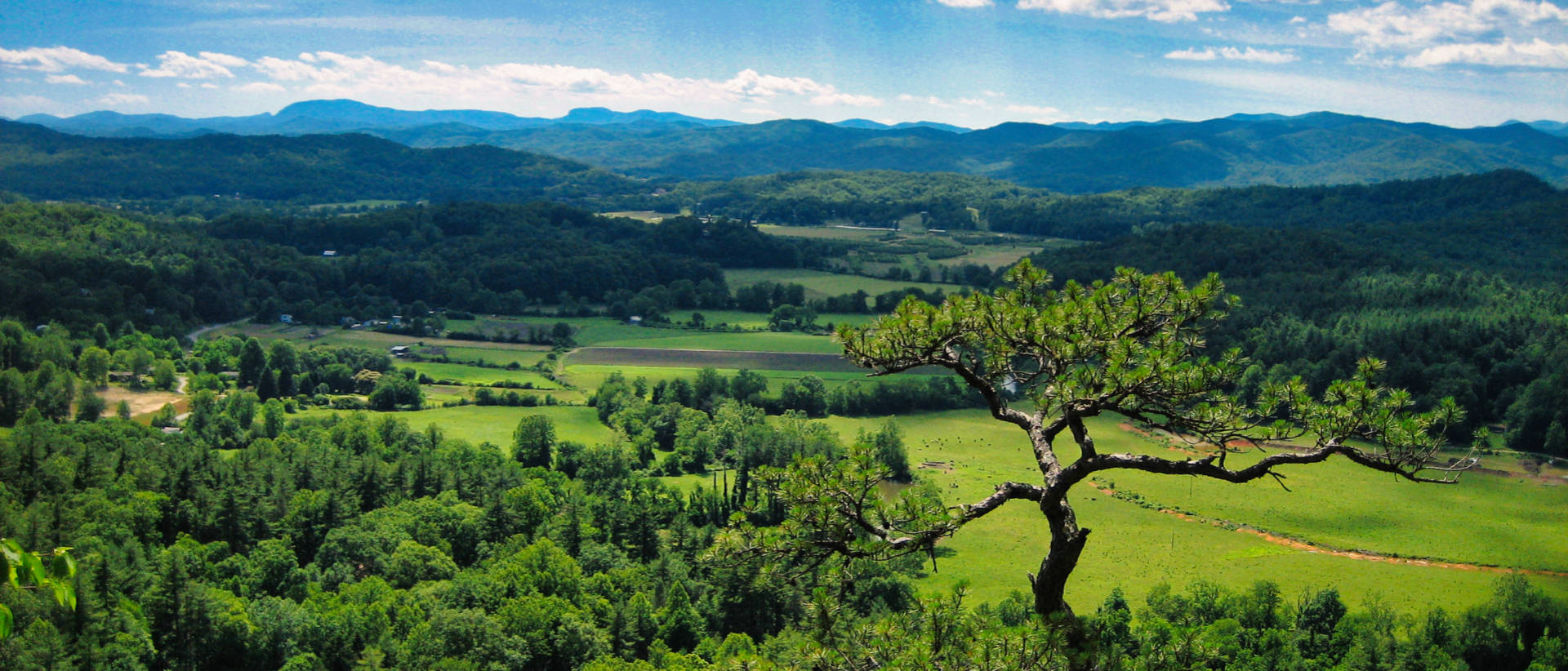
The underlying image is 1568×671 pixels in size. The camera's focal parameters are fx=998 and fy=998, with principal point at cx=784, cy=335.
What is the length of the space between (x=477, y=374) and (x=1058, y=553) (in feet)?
307

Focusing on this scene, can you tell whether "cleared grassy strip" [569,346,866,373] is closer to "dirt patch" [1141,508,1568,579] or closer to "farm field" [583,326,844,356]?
"farm field" [583,326,844,356]

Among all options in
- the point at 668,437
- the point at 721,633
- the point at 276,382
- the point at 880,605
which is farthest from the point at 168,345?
the point at 880,605

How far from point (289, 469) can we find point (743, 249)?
121m

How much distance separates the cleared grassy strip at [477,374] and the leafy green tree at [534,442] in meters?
20.5

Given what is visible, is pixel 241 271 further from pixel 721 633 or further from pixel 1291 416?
pixel 1291 416

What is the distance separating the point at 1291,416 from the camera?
1012 cm

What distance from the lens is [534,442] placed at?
70.9m

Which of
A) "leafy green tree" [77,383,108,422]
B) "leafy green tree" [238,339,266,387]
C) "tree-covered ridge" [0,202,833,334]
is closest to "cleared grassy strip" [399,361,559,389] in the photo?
"leafy green tree" [238,339,266,387]

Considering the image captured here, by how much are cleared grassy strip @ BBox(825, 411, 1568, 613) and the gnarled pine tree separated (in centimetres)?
3594

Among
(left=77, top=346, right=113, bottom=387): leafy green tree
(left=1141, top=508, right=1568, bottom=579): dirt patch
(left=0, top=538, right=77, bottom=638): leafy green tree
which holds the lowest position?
(left=1141, top=508, right=1568, bottom=579): dirt patch

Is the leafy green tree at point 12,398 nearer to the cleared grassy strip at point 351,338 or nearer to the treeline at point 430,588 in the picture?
the treeline at point 430,588

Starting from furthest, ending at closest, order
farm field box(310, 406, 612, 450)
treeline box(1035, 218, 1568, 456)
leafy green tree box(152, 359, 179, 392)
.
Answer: treeline box(1035, 218, 1568, 456)
leafy green tree box(152, 359, 179, 392)
farm field box(310, 406, 612, 450)

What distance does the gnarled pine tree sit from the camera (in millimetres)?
9312

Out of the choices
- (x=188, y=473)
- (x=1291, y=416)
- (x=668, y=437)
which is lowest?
(x=668, y=437)
